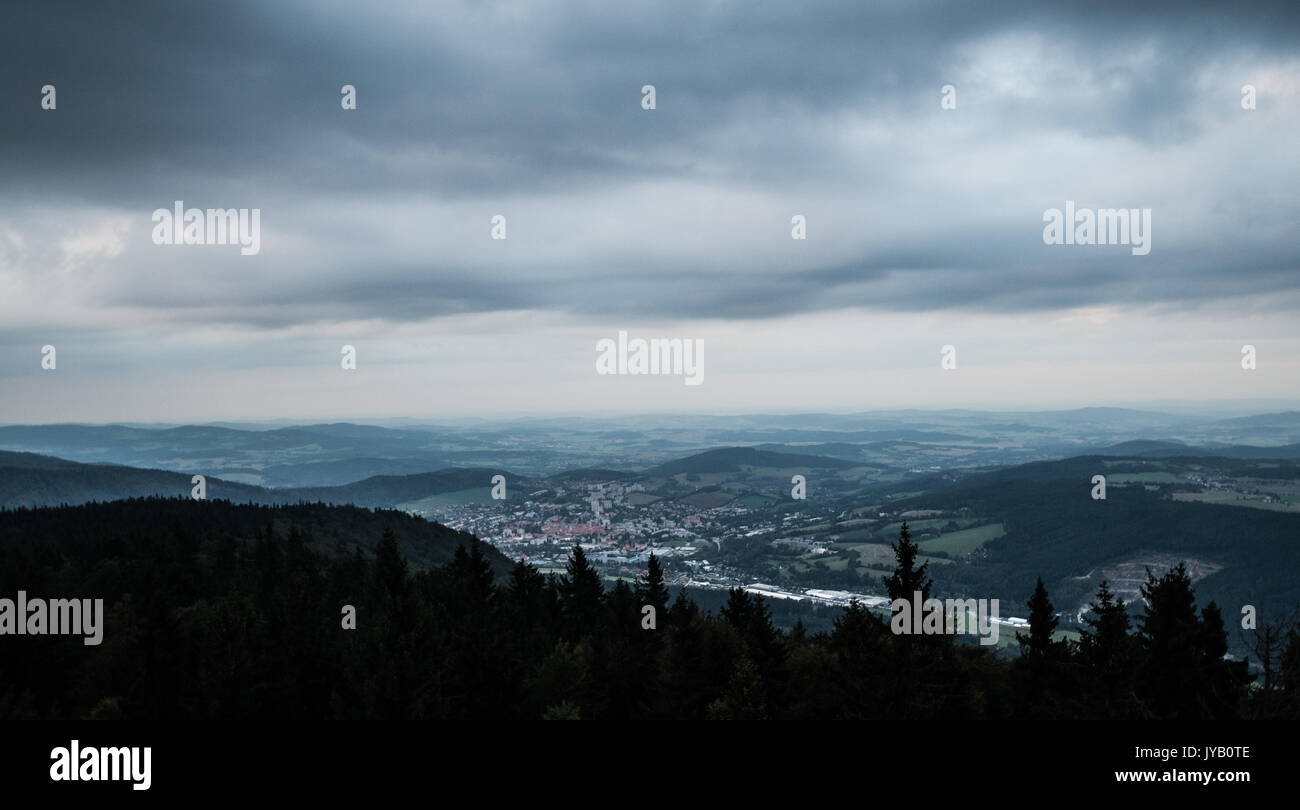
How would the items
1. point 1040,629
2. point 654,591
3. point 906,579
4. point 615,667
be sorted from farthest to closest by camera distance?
point 654,591 < point 1040,629 < point 615,667 < point 906,579

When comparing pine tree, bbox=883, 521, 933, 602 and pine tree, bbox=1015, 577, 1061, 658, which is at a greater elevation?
pine tree, bbox=883, 521, 933, 602

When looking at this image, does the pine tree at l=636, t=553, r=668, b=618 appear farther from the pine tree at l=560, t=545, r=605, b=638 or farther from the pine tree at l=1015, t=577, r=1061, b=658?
the pine tree at l=1015, t=577, r=1061, b=658

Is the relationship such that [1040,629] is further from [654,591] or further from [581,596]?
[581,596]

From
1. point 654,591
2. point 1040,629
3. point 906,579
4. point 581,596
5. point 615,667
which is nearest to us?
point 906,579

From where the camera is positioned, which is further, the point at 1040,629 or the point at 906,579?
the point at 1040,629

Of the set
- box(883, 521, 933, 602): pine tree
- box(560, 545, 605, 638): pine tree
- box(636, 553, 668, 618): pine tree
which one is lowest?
box(560, 545, 605, 638): pine tree

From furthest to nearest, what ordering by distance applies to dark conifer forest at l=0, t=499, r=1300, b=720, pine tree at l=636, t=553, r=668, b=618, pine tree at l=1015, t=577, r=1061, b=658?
pine tree at l=636, t=553, r=668, b=618 < pine tree at l=1015, t=577, r=1061, b=658 < dark conifer forest at l=0, t=499, r=1300, b=720

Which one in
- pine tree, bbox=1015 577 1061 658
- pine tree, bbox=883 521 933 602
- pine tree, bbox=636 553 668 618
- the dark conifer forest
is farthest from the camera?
pine tree, bbox=636 553 668 618

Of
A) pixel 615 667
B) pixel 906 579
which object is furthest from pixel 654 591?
pixel 906 579

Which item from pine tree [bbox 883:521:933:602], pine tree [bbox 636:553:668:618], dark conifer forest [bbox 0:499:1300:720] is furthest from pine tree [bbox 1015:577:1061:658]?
pine tree [bbox 636:553:668:618]

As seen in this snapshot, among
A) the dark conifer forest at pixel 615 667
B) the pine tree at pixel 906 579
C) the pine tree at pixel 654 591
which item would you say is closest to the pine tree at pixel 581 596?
the pine tree at pixel 654 591
